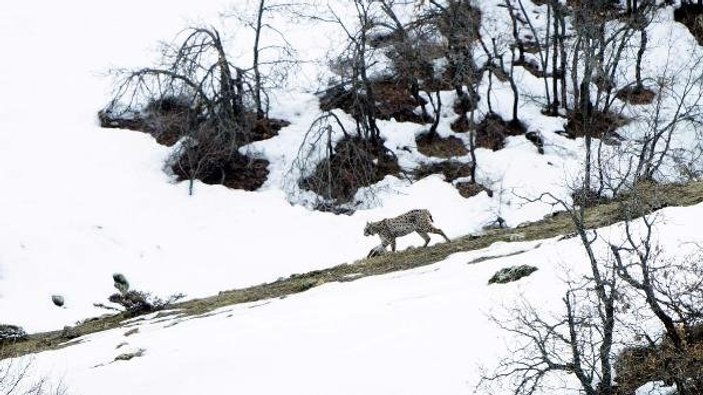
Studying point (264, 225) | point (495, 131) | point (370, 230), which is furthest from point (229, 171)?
point (370, 230)

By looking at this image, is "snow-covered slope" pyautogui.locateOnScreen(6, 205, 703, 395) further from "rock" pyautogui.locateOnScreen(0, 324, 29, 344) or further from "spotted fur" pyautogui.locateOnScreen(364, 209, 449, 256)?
"rock" pyautogui.locateOnScreen(0, 324, 29, 344)

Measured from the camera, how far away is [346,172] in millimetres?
27328

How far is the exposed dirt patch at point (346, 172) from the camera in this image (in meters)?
26.5

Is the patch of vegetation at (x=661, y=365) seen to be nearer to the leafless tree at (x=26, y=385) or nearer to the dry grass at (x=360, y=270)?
the dry grass at (x=360, y=270)

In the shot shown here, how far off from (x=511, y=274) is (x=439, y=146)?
18379 mm

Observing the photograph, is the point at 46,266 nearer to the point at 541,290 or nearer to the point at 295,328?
the point at 295,328

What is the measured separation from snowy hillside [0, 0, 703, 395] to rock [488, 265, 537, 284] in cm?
26

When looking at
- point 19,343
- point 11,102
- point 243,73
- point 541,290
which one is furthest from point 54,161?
→ point 541,290

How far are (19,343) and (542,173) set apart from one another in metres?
18.0

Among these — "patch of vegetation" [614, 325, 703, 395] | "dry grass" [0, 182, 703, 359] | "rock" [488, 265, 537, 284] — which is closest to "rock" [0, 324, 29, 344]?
"dry grass" [0, 182, 703, 359]

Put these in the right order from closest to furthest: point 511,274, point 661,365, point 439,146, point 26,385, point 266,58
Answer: point 661,365, point 26,385, point 511,274, point 439,146, point 266,58

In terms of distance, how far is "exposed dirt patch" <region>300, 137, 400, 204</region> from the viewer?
26531 millimetres

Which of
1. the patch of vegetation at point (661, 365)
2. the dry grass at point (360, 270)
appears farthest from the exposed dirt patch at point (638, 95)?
the patch of vegetation at point (661, 365)

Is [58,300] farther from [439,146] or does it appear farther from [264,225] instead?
[439,146]
